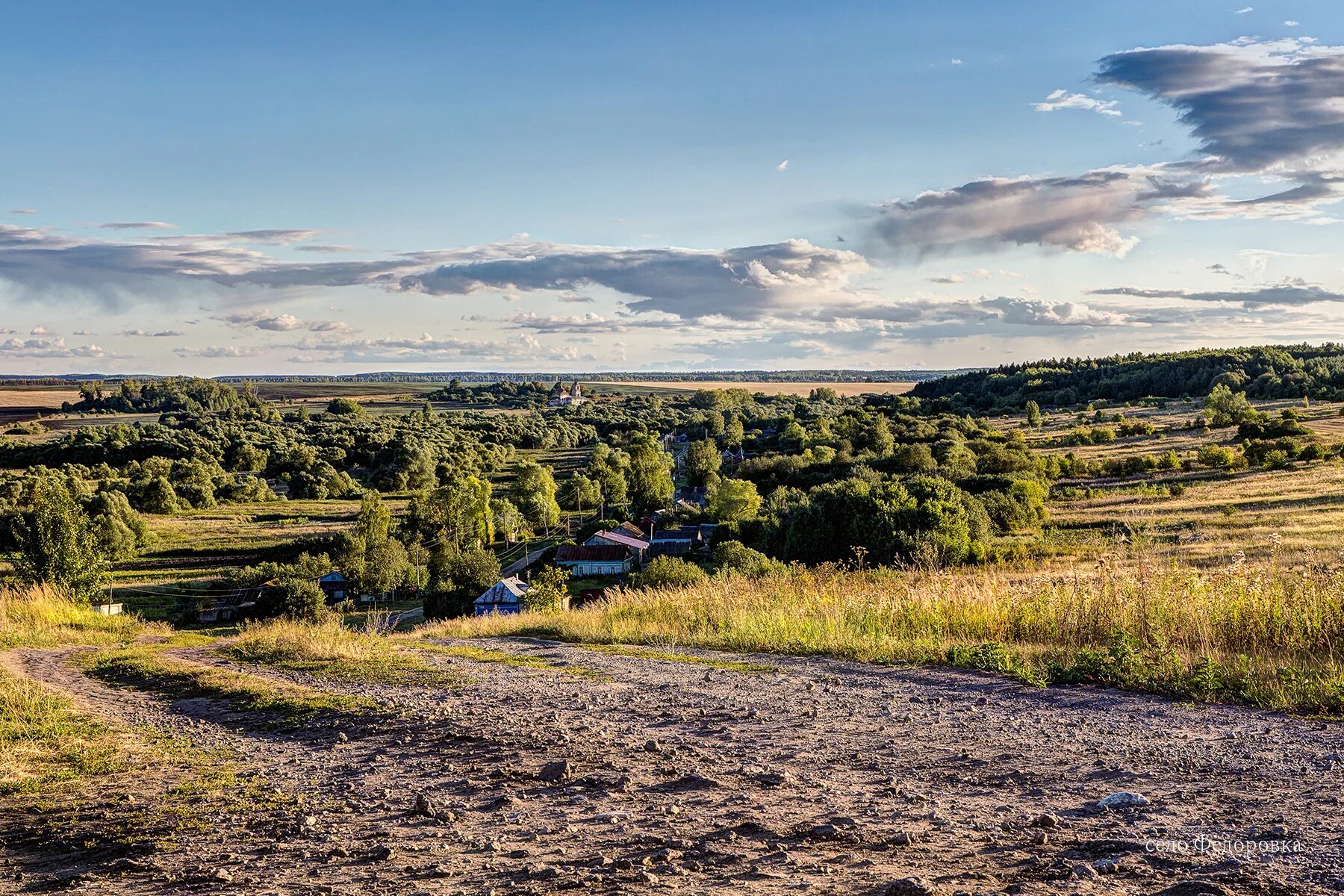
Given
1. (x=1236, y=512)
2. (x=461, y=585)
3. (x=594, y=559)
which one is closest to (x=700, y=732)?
(x=1236, y=512)

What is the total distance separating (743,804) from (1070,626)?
5734 millimetres

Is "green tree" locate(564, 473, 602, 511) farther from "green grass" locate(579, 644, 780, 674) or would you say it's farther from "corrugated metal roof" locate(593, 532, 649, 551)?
"green grass" locate(579, 644, 780, 674)

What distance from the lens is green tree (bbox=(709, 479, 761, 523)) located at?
53.5 m

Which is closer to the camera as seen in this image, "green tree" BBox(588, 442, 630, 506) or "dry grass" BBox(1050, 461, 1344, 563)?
"dry grass" BBox(1050, 461, 1344, 563)

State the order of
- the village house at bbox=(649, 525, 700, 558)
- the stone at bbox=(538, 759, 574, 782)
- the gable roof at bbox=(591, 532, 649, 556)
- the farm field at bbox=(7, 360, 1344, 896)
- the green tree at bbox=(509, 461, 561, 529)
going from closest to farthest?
the farm field at bbox=(7, 360, 1344, 896) < the stone at bbox=(538, 759, 574, 782) < the village house at bbox=(649, 525, 700, 558) < the gable roof at bbox=(591, 532, 649, 556) < the green tree at bbox=(509, 461, 561, 529)

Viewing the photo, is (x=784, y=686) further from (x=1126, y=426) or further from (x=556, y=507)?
(x=1126, y=426)

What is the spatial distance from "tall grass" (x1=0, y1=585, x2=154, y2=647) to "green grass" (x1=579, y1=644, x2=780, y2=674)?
315 inches

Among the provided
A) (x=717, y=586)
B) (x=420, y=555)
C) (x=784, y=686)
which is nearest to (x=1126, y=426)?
(x=420, y=555)

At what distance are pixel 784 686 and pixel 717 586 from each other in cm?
560

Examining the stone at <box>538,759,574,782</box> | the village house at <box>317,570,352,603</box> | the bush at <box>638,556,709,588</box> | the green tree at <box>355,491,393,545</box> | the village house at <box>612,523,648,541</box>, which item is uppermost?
the stone at <box>538,759,574,782</box>

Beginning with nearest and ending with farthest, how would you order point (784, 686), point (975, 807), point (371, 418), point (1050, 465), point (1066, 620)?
point (975, 807) < point (784, 686) < point (1066, 620) < point (1050, 465) < point (371, 418)

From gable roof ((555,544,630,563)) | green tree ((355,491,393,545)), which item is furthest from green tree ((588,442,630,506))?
green tree ((355,491,393,545))

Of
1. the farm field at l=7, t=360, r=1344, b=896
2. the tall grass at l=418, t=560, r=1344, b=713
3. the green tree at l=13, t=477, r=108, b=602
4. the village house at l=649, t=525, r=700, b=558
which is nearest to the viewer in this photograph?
the farm field at l=7, t=360, r=1344, b=896

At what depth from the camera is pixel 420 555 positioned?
54031 mm
